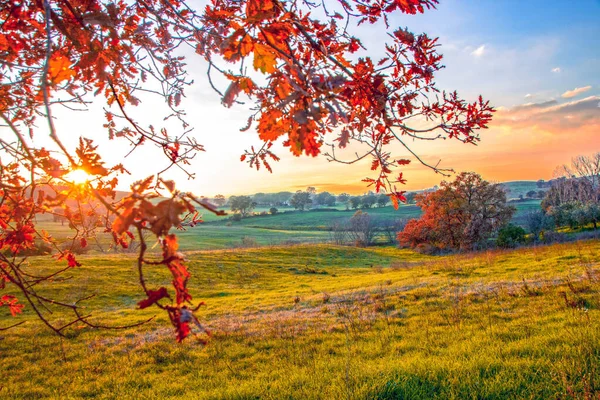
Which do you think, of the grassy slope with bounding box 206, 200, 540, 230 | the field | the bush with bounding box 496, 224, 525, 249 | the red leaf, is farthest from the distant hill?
the red leaf

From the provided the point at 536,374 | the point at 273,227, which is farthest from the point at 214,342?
the point at 273,227

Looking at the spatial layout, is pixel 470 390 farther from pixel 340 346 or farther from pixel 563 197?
pixel 563 197

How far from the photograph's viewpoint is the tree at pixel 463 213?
37.1m

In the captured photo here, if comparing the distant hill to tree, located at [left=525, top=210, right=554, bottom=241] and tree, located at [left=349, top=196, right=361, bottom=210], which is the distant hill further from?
tree, located at [left=525, top=210, right=554, bottom=241]

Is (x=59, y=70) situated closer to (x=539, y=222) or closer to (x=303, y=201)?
(x=539, y=222)

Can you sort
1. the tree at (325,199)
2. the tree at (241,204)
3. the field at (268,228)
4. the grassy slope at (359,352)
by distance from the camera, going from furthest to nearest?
the tree at (325,199) < the tree at (241,204) < the field at (268,228) < the grassy slope at (359,352)

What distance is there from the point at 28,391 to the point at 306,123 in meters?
8.04

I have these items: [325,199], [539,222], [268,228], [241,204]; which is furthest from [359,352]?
[325,199]

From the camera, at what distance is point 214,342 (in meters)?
8.09

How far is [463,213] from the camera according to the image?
3769cm

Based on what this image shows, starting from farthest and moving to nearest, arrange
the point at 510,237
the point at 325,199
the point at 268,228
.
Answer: the point at 325,199 < the point at 268,228 < the point at 510,237

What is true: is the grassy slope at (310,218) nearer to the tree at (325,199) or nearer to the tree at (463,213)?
the tree at (325,199)

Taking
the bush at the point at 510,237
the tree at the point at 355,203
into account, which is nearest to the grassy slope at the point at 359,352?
the bush at the point at 510,237

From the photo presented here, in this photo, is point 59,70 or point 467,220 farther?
point 467,220
